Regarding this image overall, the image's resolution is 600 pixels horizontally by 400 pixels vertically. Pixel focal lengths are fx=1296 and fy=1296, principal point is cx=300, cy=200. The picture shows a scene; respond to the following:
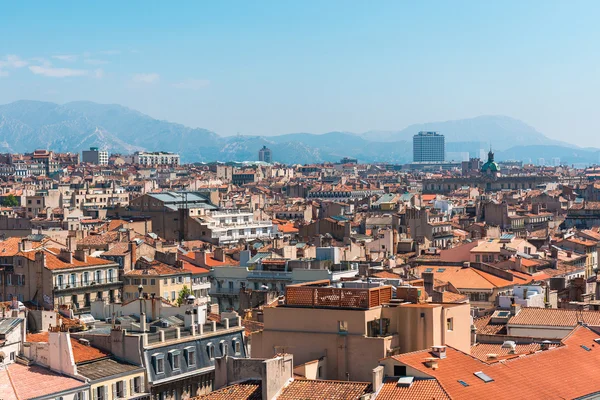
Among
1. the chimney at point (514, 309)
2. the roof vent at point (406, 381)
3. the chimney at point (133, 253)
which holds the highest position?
the roof vent at point (406, 381)

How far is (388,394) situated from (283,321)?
513 centimetres

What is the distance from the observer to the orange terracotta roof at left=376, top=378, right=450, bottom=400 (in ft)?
88.7

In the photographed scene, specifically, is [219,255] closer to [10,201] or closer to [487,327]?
[487,327]

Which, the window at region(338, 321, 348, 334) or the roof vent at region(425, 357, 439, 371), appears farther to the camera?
the window at region(338, 321, 348, 334)

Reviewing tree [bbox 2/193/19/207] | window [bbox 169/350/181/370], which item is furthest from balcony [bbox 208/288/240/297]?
tree [bbox 2/193/19/207]

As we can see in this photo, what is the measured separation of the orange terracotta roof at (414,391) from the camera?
2703 cm

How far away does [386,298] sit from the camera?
3167 cm

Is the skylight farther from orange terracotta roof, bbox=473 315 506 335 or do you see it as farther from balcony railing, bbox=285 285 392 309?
orange terracotta roof, bbox=473 315 506 335

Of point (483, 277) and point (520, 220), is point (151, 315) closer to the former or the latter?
point (483, 277)

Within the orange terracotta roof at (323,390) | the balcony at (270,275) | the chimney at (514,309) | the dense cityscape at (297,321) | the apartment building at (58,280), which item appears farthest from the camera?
the balcony at (270,275)

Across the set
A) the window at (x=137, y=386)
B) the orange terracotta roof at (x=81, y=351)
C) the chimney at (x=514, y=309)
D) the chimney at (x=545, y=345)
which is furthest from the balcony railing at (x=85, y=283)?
the chimney at (x=545, y=345)

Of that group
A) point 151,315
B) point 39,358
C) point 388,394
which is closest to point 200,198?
point 151,315

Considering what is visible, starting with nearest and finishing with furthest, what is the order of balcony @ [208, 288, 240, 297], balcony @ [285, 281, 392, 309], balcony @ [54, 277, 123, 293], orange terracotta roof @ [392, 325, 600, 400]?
orange terracotta roof @ [392, 325, 600, 400] → balcony @ [285, 281, 392, 309] → balcony @ [54, 277, 123, 293] → balcony @ [208, 288, 240, 297]

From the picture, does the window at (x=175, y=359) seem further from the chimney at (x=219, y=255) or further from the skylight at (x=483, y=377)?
the chimney at (x=219, y=255)
